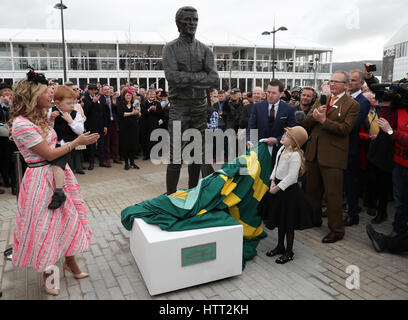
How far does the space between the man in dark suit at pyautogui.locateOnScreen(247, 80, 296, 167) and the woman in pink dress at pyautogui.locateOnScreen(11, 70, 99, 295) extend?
2.40 m

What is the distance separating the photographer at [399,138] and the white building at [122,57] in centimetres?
1652

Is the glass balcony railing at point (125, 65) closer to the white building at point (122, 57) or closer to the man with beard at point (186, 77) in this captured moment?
the white building at point (122, 57)

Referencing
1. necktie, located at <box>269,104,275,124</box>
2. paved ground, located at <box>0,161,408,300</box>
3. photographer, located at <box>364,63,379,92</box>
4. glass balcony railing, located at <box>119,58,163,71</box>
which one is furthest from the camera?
glass balcony railing, located at <box>119,58,163,71</box>

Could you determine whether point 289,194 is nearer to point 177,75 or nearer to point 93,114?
point 177,75

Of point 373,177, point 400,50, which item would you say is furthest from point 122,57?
point 400,50

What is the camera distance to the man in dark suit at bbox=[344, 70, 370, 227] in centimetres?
450

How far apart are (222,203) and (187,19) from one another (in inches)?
97.6

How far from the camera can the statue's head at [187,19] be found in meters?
4.32

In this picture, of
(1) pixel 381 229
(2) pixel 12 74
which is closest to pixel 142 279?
(1) pixel 381 229

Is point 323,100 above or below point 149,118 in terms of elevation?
above

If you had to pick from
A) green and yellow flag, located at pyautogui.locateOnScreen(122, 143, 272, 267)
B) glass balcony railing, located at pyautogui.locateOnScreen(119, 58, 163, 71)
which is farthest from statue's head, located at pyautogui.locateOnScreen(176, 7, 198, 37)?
glass balcony railing, located at pyautogui.locateOnScreen(119, 58, 163, 71)

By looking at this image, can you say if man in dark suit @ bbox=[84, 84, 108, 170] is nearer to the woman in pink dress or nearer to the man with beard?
the man with beard

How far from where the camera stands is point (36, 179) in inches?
114

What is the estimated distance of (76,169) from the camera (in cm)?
799
